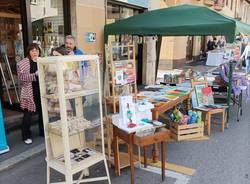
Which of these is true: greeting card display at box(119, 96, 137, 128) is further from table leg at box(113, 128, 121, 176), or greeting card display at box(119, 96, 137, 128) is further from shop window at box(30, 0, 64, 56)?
shop window at box(30, 0, 64, 56)

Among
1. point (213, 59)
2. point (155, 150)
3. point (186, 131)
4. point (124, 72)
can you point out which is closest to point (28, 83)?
point (124, 72)

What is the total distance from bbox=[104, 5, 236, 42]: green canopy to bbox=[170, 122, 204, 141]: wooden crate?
1.68 meters

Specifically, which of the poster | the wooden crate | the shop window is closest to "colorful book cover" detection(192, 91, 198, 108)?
the wooden crate

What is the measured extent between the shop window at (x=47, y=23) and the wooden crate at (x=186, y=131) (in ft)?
10.5

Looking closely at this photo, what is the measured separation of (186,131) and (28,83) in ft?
9.19

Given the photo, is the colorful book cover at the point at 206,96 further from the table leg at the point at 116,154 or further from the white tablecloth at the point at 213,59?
the white tablecloth at the point at 213,59

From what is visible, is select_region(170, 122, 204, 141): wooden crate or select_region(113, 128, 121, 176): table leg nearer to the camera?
select_region(113, 128, 121, 176): table leg

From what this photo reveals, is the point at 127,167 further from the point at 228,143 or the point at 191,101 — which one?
the point at 191,101

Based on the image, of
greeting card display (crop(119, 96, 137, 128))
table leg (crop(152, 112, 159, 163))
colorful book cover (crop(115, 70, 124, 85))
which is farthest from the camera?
colorful book cover (crop(115, 70, 124, 85))

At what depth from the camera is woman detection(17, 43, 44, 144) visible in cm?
412

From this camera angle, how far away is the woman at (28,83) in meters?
4.12

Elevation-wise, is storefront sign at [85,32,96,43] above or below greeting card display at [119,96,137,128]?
above

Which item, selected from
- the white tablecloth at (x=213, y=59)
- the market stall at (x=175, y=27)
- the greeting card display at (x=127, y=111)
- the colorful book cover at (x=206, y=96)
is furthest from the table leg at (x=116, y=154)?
the white tablecloth at (x=213, y=59)

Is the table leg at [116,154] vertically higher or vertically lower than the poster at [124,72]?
lower
